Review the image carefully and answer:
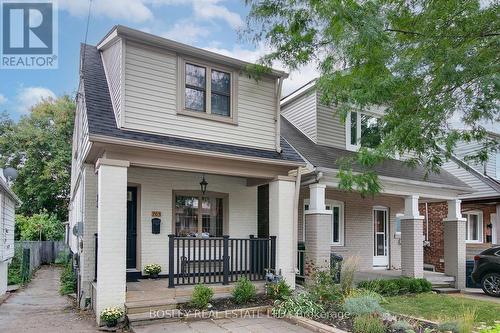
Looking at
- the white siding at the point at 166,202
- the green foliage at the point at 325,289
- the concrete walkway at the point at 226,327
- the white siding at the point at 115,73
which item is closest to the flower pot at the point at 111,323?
the concrete walkway at the point at 226,327

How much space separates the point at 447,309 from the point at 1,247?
11.9 meters

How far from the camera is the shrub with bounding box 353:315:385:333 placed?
21.1 ft

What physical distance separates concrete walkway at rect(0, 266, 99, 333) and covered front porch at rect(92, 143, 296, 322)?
60 cm

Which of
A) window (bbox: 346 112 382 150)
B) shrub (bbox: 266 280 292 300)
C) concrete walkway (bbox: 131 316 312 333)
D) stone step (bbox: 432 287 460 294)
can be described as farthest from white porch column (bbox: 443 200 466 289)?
concrete walkway (bbox: 131 316 312 333)

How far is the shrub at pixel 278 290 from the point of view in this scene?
29.3ft

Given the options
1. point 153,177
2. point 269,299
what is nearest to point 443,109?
point 269,299

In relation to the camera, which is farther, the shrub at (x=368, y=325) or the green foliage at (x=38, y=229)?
the green foliage at (x=38, y=229)

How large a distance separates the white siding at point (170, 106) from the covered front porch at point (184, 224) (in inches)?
28.1

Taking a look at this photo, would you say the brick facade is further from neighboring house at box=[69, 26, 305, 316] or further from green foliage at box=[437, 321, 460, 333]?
green foliage at box=[437, 321, 460, 333]

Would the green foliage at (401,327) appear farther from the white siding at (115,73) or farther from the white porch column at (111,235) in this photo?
the white siding at (115,73)

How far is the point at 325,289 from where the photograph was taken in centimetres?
880

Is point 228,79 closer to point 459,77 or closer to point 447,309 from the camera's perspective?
point 459,77

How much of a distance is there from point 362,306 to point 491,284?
7258mm

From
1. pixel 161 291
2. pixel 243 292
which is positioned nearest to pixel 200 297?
pixel 161 291
